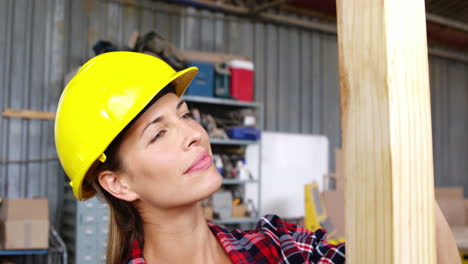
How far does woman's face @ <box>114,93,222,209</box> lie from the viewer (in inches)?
48.5

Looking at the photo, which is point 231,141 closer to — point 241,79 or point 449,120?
point 241,79

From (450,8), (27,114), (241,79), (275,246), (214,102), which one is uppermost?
(450,8)

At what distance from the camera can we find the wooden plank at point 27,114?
204 inches

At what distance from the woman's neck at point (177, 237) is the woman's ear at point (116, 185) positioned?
0.09 m

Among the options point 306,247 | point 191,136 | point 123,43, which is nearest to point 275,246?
point 306,247

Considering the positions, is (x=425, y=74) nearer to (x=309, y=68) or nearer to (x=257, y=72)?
(x=257, y=72)

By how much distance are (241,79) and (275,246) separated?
4.68 meters

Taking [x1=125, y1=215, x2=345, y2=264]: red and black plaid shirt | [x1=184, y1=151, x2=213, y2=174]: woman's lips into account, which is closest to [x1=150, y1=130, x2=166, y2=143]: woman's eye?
[x1=184, y1=151, x2=213, y2=174]: woman's lips

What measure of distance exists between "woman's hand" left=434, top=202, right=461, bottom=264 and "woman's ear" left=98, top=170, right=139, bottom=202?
853mm

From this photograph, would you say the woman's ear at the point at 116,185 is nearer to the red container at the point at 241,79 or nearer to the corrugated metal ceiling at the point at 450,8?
the red container at the point at 241,79

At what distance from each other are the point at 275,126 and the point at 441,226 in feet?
20.6

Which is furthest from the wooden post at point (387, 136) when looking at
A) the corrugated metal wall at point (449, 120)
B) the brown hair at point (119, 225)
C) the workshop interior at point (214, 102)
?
the corrugated metal wall at point (449, 120)

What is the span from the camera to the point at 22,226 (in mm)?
4316

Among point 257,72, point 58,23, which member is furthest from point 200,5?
point 58,23
